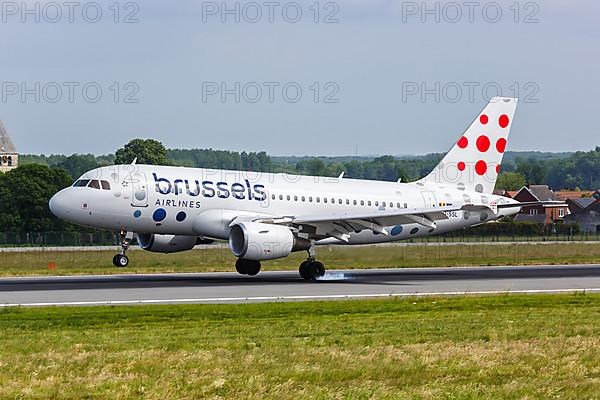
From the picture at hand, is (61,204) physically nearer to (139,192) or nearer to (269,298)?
(139,192)

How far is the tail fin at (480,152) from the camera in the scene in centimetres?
4822

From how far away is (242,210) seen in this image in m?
40.5

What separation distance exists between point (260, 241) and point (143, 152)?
8544 centimetres

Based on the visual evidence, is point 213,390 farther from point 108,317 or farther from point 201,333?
point 108,317

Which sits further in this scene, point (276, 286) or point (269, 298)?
point (276, 286)

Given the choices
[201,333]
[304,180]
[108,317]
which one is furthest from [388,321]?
[304,180]

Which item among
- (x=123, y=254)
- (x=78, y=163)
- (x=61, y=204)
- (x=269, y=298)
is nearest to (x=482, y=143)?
(x=123, y=254)

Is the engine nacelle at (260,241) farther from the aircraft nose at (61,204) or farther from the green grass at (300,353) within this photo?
the green grass at (300,353)

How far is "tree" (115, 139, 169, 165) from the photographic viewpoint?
120000mm

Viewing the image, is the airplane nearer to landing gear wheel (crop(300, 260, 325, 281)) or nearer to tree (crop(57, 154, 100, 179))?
landing gear wheel (crop(300, 260, 325, 281))

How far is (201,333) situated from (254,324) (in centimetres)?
226

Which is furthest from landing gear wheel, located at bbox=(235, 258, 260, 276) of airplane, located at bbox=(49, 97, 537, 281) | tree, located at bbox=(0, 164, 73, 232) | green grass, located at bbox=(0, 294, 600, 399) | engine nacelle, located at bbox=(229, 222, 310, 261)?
tree, located at bbox=(0, 164, 73, 232)

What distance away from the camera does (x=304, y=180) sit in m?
43.8

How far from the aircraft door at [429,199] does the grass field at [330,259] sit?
3.24 meters
